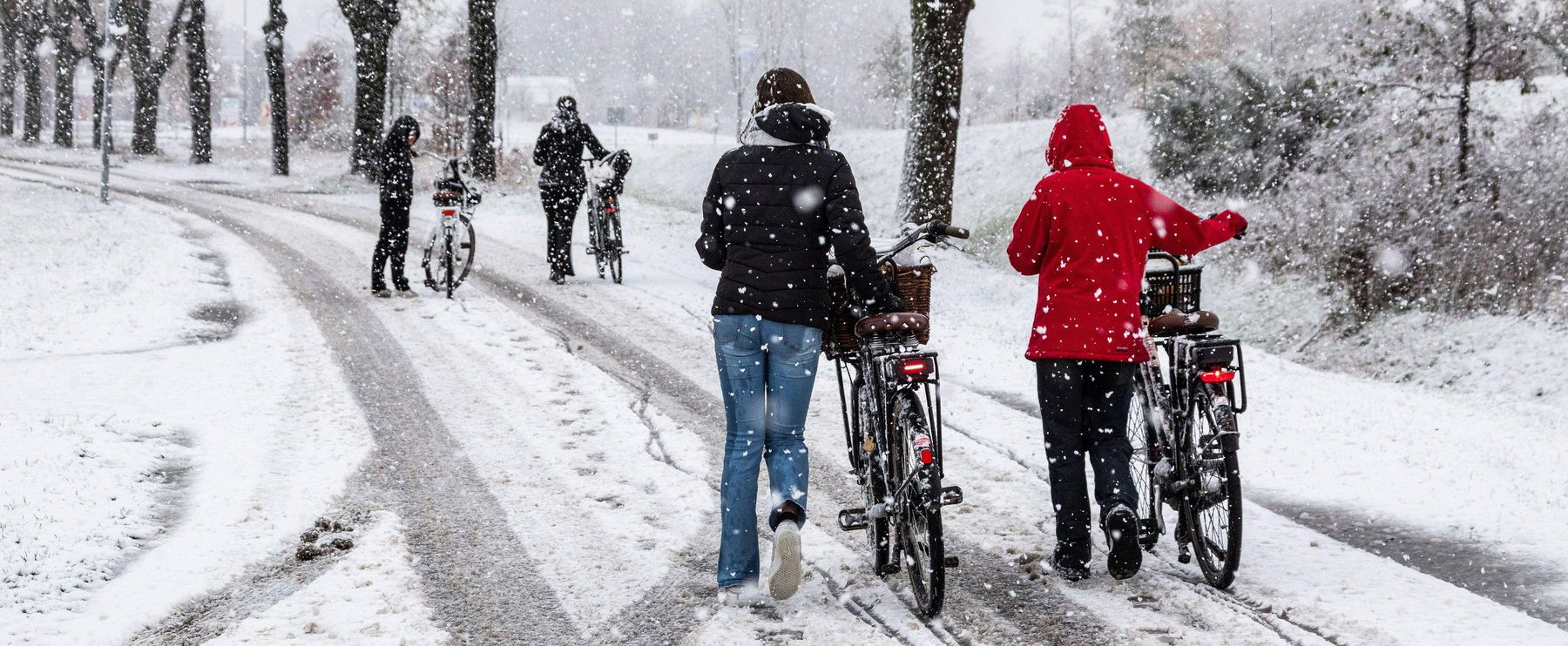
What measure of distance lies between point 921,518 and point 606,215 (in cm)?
901

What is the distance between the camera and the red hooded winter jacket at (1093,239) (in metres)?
4.04

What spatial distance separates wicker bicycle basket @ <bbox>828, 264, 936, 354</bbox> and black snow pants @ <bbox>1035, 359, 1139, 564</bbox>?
54 cm

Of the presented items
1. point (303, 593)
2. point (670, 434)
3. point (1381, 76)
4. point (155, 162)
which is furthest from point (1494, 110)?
point (155, 162)

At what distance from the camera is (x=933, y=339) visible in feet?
33.1

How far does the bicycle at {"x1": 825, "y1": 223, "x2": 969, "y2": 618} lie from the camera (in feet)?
12.5

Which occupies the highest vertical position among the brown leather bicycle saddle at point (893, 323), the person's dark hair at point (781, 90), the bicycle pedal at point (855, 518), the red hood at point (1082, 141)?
the person's dark hair at point (781, 90)

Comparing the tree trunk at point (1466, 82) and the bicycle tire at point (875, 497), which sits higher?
the tree trunk at point (1466, 82)

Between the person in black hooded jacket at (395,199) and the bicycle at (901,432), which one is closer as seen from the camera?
the bicycle at (901,432)

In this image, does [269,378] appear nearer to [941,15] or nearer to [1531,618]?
[1531,618]

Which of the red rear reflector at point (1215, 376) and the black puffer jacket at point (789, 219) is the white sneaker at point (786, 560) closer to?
the black puffer jacket at point (789, 219)

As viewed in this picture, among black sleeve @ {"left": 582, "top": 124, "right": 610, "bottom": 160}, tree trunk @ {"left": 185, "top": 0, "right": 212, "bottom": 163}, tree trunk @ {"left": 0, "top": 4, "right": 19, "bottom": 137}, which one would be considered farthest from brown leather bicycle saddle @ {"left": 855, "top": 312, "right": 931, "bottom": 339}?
tree trunk @ {"left": 0, "top": 4, "right": 19, "bottom": 137}

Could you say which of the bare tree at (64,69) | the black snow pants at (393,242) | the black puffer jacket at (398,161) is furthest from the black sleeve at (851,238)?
the bare tree at (64,69)

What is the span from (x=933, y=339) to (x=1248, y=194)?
11277 millimetres

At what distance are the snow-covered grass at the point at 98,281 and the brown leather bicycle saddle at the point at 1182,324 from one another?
807 centimetres
